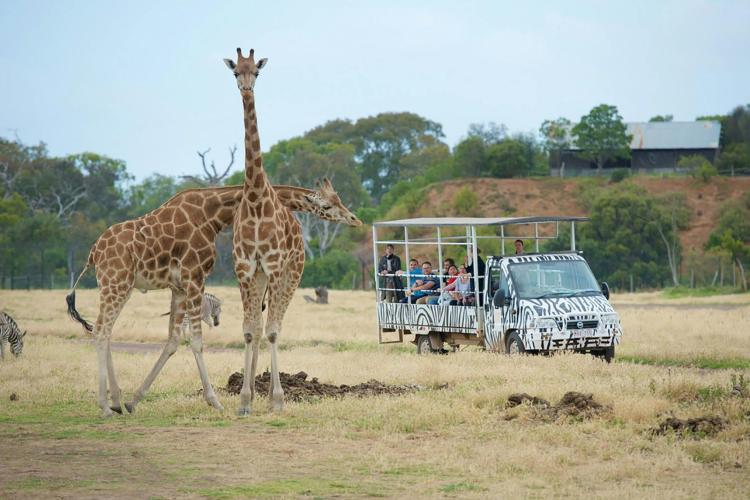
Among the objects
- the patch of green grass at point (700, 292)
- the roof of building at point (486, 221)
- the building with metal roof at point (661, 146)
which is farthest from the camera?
the building with metal roof at point (661, 146)

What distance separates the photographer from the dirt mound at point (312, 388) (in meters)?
16.1

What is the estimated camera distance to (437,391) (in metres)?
15.9

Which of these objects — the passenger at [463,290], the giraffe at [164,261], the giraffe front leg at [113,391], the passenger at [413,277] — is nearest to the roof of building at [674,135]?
the passenger at [413,277]

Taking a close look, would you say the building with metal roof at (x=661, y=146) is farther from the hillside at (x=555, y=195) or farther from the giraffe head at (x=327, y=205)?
the giraffe head at (x=327, y=205)

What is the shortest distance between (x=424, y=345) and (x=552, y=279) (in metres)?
3.39

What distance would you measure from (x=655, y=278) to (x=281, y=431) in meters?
59.9

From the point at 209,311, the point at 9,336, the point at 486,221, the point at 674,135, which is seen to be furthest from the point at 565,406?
the point at 674,135

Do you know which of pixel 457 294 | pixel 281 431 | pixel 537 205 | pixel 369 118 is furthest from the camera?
pixel 369 118

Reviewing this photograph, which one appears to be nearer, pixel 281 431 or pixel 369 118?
pixel 281 431

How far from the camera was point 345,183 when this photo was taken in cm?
9825

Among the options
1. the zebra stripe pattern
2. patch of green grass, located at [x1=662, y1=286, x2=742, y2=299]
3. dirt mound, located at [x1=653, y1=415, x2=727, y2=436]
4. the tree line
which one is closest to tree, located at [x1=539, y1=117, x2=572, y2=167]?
the tree line

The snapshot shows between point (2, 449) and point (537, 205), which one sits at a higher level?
point (537, 205)

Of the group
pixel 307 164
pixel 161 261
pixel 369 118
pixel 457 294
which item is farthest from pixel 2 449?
pixel 369 118

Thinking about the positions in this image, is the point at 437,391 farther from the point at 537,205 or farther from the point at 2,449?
the point at 537,205
